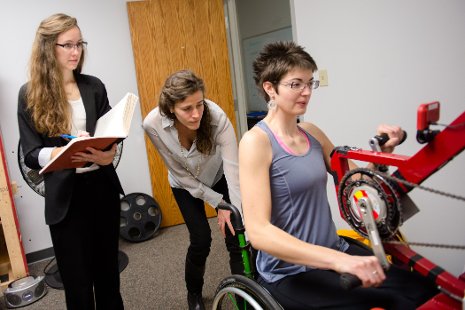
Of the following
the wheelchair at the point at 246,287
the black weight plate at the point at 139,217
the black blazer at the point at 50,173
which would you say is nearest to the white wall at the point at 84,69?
the black weight plate at the point at 139,217

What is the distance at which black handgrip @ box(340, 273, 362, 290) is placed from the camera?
2.57 ft

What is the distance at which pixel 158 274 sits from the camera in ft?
8.00

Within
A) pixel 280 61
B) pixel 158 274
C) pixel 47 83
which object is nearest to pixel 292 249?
pixel 280 61

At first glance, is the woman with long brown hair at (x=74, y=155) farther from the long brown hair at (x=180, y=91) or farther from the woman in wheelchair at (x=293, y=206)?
the woman in wheelchair at (x=293, y=206)

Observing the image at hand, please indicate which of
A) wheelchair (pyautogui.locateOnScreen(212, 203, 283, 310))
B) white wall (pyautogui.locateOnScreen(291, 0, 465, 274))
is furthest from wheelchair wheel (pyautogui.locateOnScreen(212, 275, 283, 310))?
white wall (pyautogui.locateOnScreen(291, 0, 465, 274))

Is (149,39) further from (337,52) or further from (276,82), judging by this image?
(276,82)

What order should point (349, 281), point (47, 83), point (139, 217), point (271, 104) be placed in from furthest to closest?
point (139, 217) → point (47, 83) → point (271, 104) → point (349, 281)

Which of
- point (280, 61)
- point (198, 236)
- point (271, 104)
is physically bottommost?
point (198, 236)

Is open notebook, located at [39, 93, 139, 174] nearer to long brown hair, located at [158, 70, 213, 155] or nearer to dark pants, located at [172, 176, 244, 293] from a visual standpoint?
long brown hair, located at [158, 70, 213, 155]

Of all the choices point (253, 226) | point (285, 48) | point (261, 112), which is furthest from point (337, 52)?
point (261, 112)

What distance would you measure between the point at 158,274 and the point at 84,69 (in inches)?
66.5

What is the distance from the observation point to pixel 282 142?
3.72 ft

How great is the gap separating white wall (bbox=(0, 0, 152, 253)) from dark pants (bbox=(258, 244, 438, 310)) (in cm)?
236

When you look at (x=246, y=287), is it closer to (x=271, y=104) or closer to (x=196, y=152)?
(x=271, y=104)
